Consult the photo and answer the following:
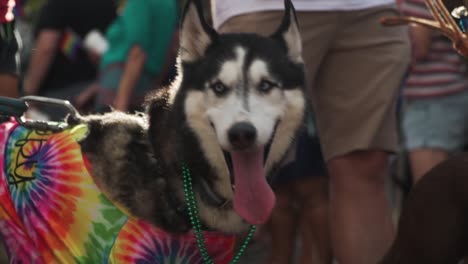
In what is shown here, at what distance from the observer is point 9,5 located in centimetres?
453

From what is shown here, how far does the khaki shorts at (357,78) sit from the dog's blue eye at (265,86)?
0.85m

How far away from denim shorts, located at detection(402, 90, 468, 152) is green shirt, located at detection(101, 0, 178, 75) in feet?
5.93

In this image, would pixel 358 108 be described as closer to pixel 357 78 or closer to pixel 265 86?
pixel 357 78

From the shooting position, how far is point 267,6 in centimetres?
451

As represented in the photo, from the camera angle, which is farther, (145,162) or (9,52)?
(9,52)

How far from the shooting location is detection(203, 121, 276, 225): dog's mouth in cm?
379

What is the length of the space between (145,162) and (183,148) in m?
0.17

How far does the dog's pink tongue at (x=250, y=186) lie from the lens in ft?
Answer: 12.4

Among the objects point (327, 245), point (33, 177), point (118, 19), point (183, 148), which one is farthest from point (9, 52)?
point (118, 19)

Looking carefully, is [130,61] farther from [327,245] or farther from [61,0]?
[327,245]

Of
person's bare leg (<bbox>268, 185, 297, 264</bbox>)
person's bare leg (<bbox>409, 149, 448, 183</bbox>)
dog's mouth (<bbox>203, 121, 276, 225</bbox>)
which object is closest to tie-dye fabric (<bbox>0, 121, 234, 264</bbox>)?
dog's mouth (<bbox>203, 121, 276, 225</bbox>)

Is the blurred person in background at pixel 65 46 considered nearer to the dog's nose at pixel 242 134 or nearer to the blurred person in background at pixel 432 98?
the blurred person in background at pixel 432 98

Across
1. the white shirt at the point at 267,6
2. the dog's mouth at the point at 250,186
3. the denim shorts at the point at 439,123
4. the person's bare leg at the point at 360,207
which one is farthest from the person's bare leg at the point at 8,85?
the denim shorts at the point at 439,123

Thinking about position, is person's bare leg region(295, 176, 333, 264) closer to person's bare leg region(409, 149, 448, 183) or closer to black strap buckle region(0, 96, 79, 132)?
person's bare leg region(409, 149, 448, 183)
